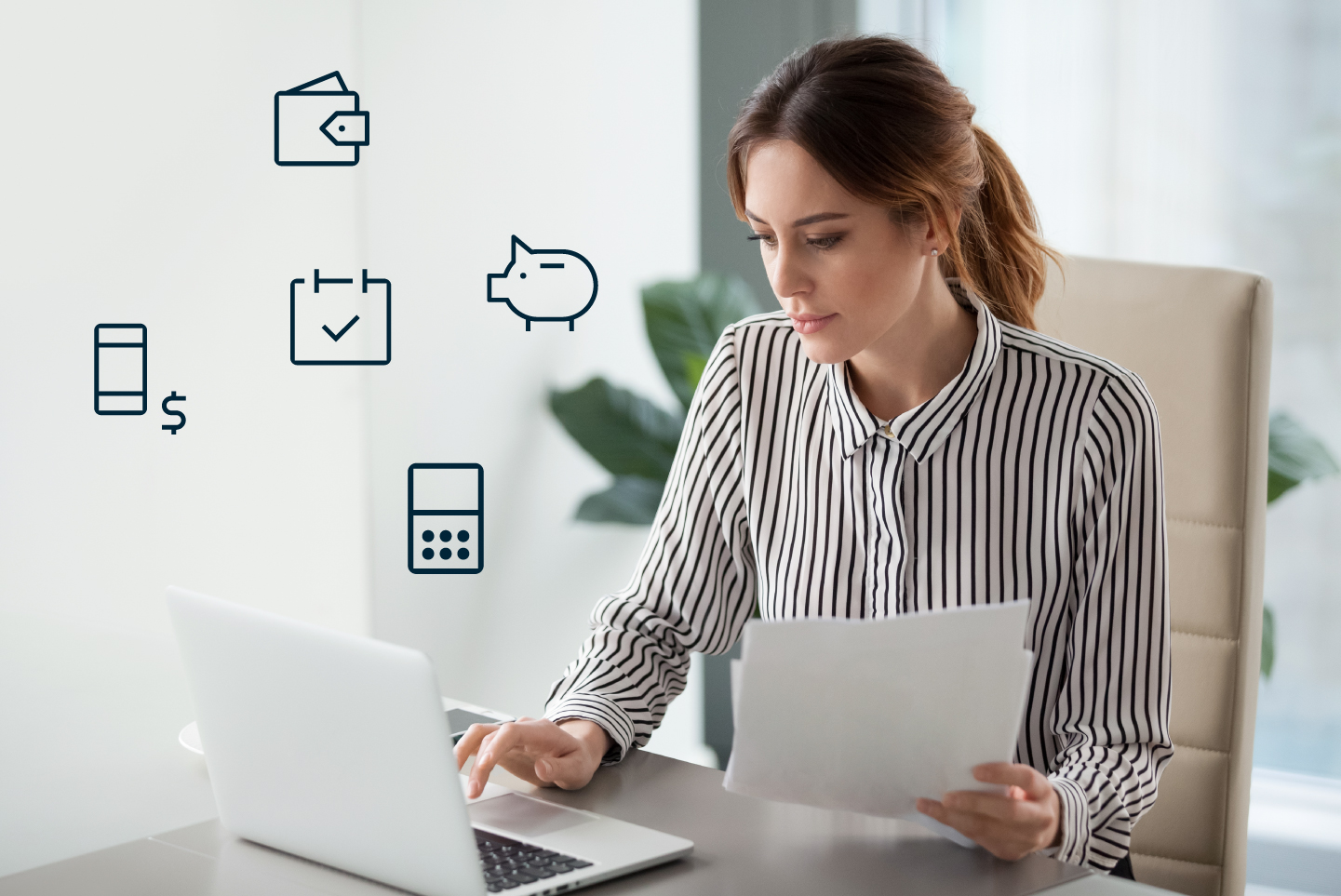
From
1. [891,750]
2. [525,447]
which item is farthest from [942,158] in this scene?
[525,447]

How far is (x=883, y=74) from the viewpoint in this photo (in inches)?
44.9

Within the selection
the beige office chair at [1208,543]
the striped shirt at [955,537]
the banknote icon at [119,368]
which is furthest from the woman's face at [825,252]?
the banknote icon at [119,368]

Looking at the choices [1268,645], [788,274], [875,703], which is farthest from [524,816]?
[1268,645]

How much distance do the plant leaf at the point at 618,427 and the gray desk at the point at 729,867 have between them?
1605mm

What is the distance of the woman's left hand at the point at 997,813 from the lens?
2.84 ft

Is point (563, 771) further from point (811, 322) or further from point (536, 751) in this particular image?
point (811, 322)

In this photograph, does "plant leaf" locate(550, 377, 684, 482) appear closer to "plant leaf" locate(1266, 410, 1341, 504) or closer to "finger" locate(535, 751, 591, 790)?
"plant leaf" locate(1266, 410, 1341, 504)

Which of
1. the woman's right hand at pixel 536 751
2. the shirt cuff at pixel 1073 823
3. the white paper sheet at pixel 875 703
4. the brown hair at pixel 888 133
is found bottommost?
the shirt cuff at pixel 1073 823

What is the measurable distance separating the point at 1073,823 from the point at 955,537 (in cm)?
32

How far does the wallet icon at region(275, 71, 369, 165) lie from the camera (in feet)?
7.86

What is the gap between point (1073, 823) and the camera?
980 mm

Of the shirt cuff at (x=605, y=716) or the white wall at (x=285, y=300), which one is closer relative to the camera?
the shirt cuff at (x=605, y=716)

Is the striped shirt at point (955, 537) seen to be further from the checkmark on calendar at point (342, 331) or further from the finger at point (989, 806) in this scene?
the checkmark on calendar at point (342, 331)

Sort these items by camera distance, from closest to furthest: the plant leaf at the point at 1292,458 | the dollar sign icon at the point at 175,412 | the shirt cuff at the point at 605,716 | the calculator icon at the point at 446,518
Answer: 1. the shirt cuff at the point at 605,716
2. the plant leaf at the point at 1292,458
3. the dollar sign icon at the point at 175,412
4. the calculator icon at the point at 446,518
